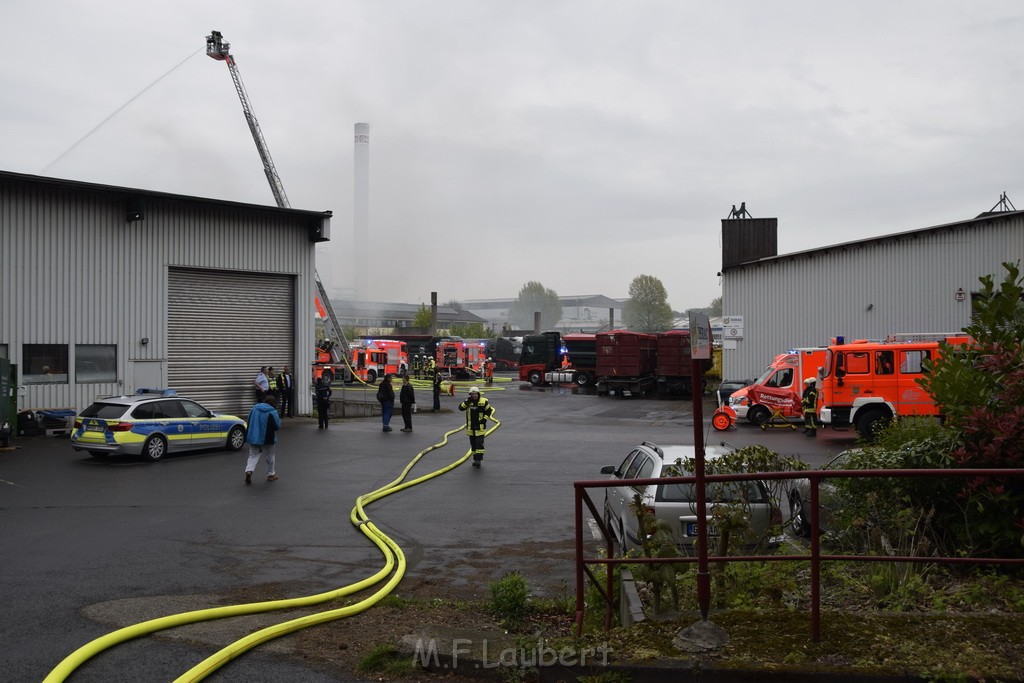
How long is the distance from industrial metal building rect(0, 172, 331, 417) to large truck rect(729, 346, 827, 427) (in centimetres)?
1442

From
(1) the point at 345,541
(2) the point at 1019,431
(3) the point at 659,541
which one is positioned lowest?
(1) the point at 345,541

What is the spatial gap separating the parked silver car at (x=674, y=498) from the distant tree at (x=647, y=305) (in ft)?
373

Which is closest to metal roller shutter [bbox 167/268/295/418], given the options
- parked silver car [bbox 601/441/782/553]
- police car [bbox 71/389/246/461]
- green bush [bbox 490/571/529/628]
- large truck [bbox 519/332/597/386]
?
police car [bbox 71/389/246/461]

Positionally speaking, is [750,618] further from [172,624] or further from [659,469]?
[172,624]

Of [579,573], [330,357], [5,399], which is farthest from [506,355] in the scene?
[579,573]

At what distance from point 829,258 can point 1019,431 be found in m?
31.1

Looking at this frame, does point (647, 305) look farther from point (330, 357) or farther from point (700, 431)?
point (700, 431)

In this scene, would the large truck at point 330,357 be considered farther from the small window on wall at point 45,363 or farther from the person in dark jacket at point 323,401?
the small window on wall at point 45,363

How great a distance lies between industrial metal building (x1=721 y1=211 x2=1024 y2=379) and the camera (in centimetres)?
3431

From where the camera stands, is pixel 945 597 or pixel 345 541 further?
pixel 345 541

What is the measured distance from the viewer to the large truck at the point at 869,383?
22.9 metres

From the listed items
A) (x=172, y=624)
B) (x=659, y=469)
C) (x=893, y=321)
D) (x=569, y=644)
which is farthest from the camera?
(x=893, y=321)

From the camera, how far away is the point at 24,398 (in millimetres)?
22906

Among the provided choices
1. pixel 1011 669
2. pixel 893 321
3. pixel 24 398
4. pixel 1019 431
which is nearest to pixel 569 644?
pixel 1011 669
